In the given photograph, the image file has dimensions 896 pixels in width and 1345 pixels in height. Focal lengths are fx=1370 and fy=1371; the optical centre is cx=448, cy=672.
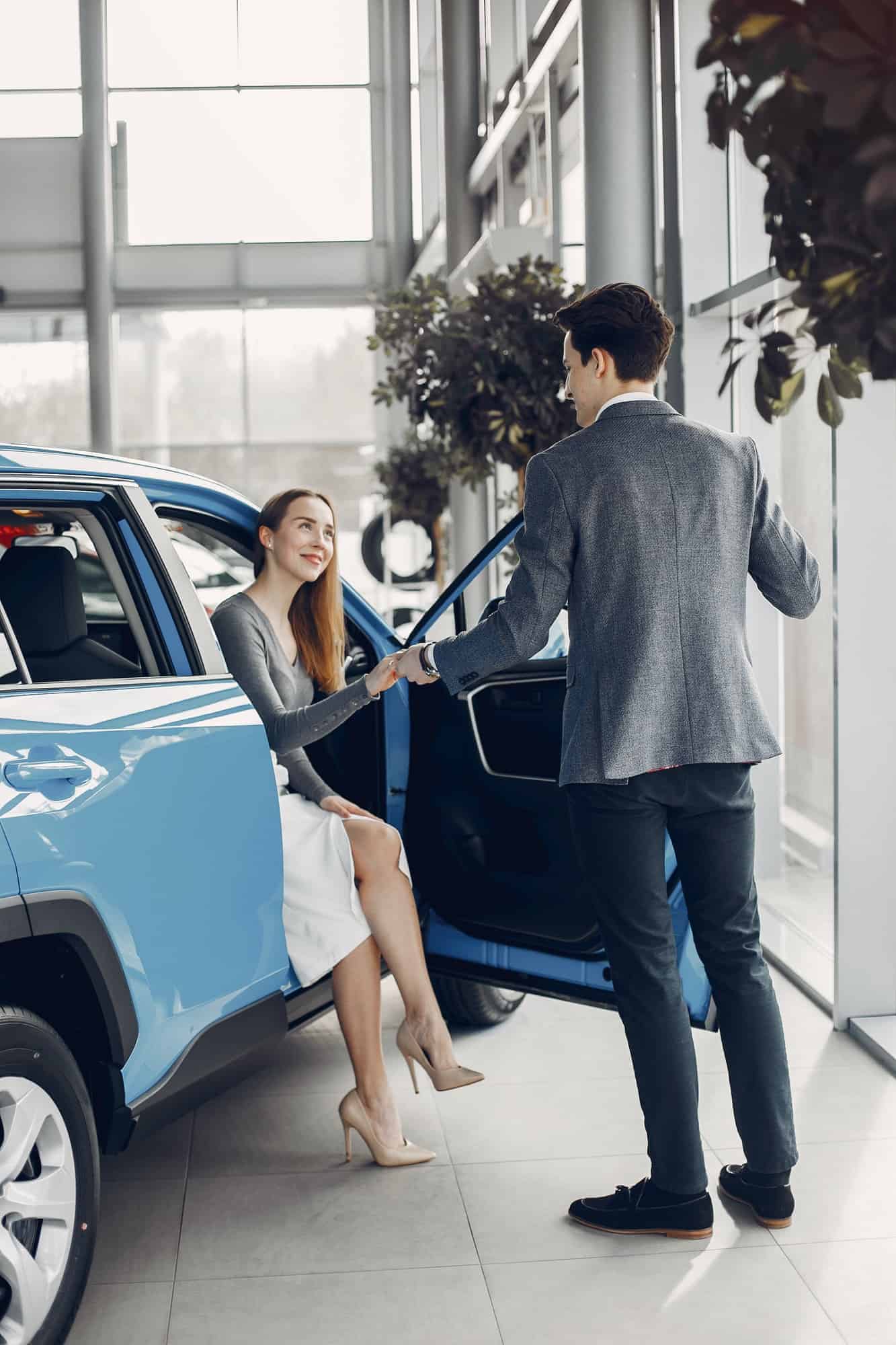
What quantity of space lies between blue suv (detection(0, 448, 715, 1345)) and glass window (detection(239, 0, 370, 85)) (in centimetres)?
1226

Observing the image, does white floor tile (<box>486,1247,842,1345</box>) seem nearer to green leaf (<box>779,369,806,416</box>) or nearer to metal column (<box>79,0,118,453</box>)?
green leaf (<box>779,369,806,416</box>)

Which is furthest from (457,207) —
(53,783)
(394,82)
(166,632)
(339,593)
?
(53,783)

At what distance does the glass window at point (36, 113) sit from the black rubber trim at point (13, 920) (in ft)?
44.7

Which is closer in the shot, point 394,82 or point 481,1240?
point 481,1240

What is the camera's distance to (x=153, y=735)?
2.33 m

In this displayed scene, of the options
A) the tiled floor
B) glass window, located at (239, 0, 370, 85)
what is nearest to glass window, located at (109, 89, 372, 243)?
glass window, located at (239, 0, 370, 85)

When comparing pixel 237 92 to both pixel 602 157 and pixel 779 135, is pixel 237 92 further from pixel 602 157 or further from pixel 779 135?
pixel 779 135

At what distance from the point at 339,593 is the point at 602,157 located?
2711 mm

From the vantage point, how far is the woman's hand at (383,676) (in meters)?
2.77

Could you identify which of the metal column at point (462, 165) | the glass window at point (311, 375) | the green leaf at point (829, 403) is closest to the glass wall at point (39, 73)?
the glass window at point (311, 375)

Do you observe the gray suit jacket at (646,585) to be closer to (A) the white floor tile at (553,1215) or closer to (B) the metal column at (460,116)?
(A) the white floor tile at (553,1215)

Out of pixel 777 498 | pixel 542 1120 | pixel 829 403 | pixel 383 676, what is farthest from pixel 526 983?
pixel 777 498

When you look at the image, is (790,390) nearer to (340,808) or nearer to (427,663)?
(427,663)

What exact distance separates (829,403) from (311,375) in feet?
43.7
